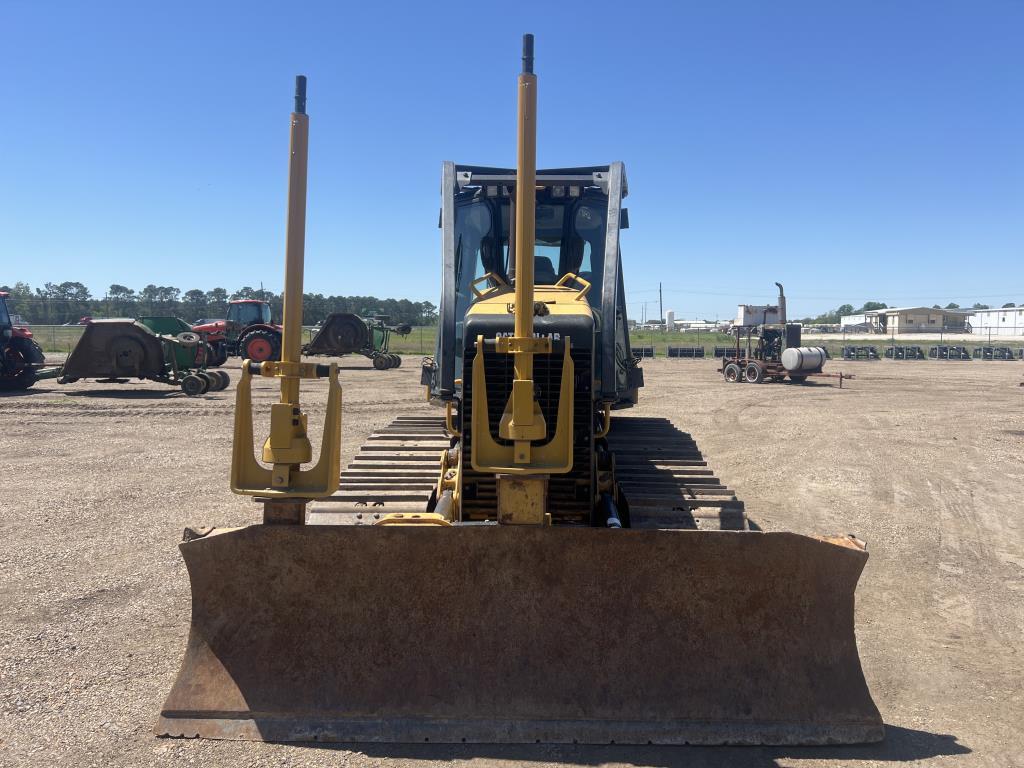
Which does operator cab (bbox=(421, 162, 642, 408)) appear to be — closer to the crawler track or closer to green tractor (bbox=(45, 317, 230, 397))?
the crawler track

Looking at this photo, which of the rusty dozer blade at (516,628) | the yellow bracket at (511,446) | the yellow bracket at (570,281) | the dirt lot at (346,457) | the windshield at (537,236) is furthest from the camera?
the windshield at (537,236)

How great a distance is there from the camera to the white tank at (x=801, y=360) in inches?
957

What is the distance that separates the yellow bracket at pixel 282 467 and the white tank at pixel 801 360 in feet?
74.9

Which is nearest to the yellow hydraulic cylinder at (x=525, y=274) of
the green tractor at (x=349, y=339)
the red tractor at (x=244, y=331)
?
the red tractor at (x=244, y=331)

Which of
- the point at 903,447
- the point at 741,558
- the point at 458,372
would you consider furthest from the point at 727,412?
the point at 741,558

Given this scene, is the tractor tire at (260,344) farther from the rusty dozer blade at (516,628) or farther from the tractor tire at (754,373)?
the rusty dozer blade at (516,628)

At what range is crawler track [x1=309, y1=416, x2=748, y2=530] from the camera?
5.14 m

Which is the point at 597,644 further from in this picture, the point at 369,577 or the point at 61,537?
the point at 61,537

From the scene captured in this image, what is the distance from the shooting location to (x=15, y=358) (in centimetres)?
1823

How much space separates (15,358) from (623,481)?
1780cm

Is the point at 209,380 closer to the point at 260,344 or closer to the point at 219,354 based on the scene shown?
the point at 219,354

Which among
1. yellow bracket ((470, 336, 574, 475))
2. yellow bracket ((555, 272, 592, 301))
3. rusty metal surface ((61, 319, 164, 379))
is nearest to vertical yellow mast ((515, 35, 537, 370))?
yellow bracket ((470, 336, 574, 475))

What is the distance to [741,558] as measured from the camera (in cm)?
370

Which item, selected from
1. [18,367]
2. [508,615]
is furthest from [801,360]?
[508,615]
